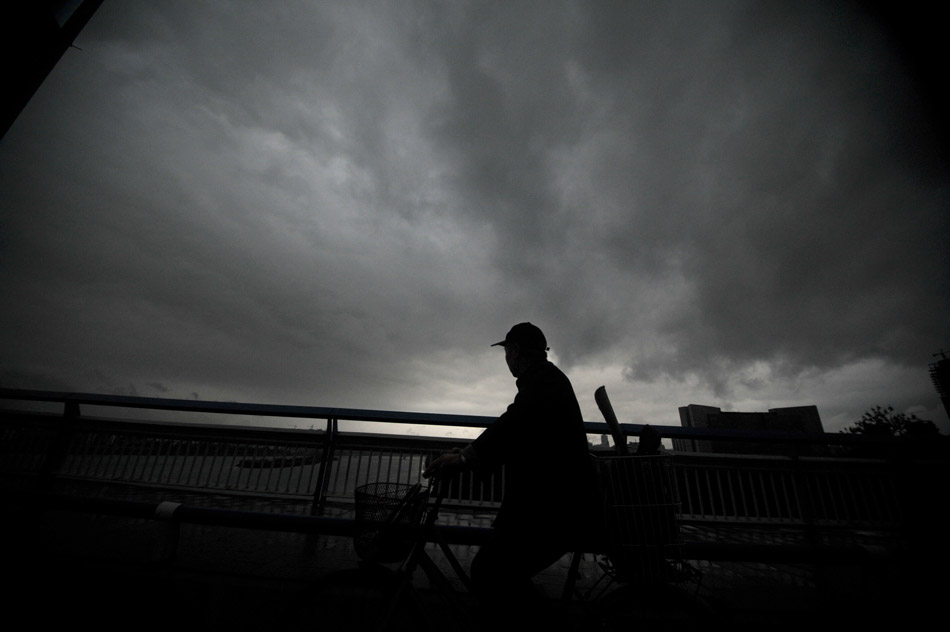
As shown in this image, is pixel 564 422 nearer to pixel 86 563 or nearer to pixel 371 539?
pixel 371 539

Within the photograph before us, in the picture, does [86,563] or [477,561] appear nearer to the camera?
[477,561]

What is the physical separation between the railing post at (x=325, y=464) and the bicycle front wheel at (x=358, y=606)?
2427 millimetres

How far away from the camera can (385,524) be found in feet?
5.58

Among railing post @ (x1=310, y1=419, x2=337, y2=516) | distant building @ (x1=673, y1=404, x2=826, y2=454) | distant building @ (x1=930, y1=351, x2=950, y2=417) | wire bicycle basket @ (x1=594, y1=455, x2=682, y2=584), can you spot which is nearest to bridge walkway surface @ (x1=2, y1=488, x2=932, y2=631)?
wire bicycle basket @ (x1=594, y1=455, x2=682, y2=584)

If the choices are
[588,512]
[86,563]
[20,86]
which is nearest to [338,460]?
[86,563]

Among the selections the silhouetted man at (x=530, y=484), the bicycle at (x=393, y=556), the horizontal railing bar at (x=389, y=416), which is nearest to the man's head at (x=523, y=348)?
the silhouetted man at (x=530, y=484)

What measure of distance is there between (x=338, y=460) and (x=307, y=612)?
8.78 feet

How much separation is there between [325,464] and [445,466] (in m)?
3.82

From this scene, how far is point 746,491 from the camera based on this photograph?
4996 millimetres

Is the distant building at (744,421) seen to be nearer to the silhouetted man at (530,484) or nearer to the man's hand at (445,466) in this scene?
the silhouetted man at (530,484)

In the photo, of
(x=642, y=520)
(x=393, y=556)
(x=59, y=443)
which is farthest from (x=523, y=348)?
(x=59, y=443)

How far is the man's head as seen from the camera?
7.93 feet

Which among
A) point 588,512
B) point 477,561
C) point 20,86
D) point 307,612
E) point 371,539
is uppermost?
point 20,86

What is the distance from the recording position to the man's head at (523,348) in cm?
242
